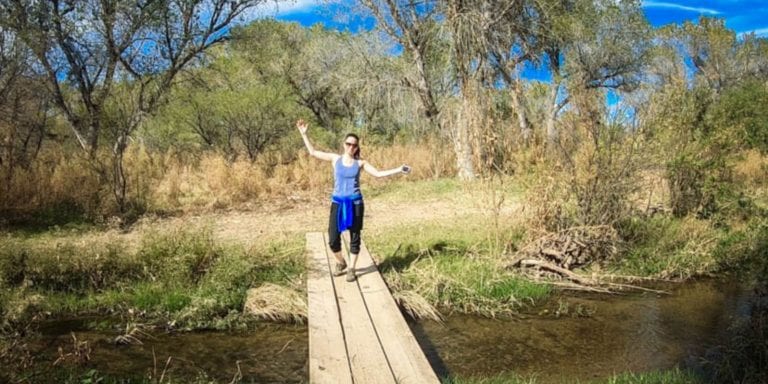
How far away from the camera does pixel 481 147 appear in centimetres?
790

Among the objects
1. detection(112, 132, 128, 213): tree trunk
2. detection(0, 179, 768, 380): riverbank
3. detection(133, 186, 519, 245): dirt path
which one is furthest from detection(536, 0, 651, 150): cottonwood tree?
detection(112, 132, 128, 213): tree trunk

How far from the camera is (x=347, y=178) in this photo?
6.52 m

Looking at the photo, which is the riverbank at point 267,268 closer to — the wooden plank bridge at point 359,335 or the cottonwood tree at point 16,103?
the wooden plank bridge at point 359,335

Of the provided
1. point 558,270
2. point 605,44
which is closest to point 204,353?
point 558,270

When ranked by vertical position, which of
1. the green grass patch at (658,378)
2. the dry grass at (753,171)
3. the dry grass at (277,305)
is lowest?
the green grass patch at (658,378)

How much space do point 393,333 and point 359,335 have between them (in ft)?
1.05

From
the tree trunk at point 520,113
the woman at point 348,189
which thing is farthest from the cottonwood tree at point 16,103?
the tree trunk at point 520,113

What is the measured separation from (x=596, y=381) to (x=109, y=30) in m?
12.8

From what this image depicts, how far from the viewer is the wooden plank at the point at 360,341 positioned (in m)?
4.37

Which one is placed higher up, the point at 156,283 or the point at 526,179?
the point at 526,179

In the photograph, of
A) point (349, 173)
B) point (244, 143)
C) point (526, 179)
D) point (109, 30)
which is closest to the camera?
point (349, 173)

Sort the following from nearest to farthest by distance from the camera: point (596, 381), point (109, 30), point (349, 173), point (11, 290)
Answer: point (596, 381), point (11, 290), point (349, 173), point (109, 30)

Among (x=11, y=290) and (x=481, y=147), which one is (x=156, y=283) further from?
(x=481, y=147)

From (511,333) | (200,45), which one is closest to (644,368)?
(511,333)
